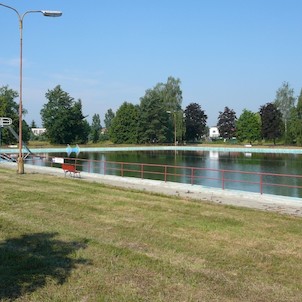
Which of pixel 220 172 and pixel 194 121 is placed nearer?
pixel 220 172

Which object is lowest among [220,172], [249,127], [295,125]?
[220,172]

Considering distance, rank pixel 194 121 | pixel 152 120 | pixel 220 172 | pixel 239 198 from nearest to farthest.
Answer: pixel 239 198
pixel 220 172
pixel 152 120
pixel 194 121

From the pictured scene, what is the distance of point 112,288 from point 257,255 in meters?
2.77

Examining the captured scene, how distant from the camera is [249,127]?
10619 cm

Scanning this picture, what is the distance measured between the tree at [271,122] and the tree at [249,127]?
6.35m

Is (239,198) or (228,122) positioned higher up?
(228,122)

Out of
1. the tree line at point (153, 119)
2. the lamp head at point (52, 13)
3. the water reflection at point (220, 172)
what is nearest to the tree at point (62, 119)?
the tree line at point (153, 119)

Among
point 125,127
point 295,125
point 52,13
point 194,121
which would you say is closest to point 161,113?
point 125,127

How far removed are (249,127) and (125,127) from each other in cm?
3357

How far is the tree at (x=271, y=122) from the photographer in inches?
3799

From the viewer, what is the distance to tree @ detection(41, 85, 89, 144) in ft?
325

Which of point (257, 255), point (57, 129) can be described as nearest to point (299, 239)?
point (257, 255)

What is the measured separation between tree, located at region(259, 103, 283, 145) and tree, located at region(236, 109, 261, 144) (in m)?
6.35

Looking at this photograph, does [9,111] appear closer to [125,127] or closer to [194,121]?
[125,127]
